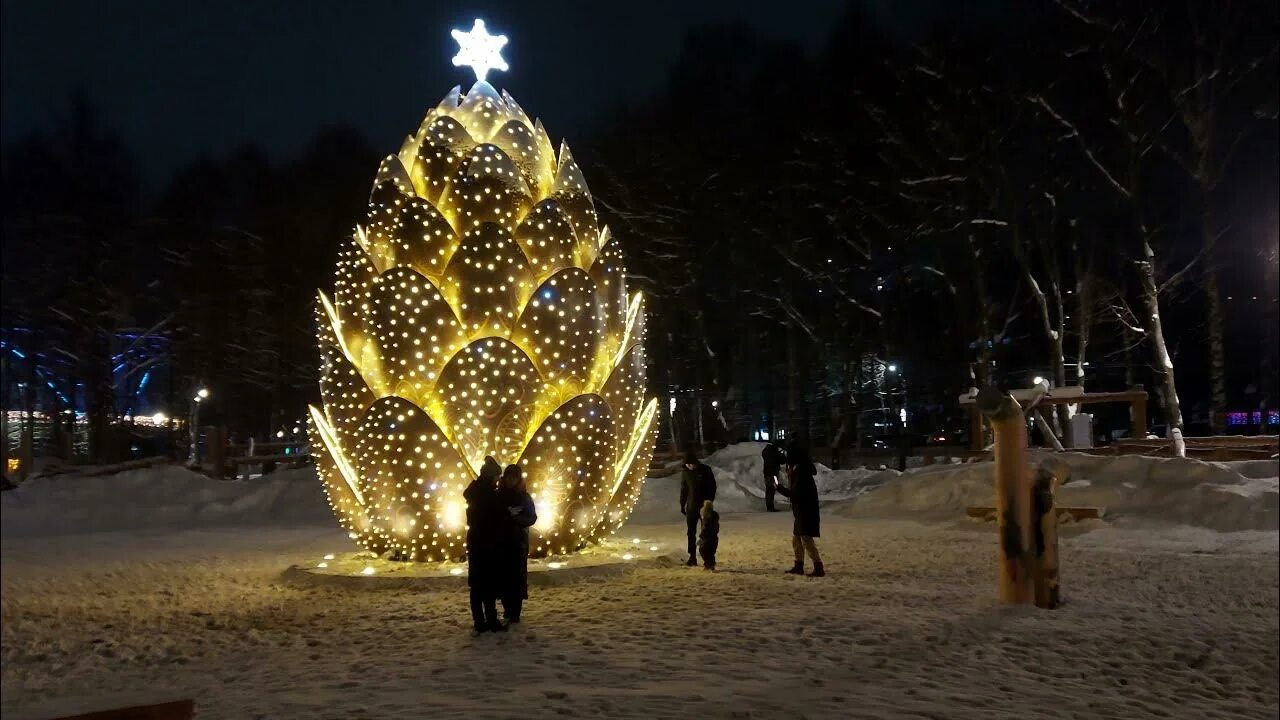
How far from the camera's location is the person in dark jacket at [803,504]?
10.3m

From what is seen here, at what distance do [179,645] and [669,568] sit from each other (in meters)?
5.31

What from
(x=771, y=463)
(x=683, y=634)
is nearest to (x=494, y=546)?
(x=683, y=634)

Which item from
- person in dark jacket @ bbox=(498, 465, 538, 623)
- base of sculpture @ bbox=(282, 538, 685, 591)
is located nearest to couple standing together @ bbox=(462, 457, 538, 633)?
person in dark jacket @ bbox=(498, 465, 538, 623)

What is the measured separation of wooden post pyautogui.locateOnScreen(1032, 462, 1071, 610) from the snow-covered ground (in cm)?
23

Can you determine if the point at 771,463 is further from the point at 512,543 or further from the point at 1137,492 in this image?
the point at 512,543

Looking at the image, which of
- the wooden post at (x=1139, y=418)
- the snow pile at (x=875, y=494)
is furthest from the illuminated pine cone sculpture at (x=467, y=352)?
the wooden post at (x=1139, y=418)

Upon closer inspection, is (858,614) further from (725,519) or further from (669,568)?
(725,519)

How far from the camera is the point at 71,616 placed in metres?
8.09

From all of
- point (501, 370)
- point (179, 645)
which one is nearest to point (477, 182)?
point (501, 370)

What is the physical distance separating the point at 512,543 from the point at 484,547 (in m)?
0.26

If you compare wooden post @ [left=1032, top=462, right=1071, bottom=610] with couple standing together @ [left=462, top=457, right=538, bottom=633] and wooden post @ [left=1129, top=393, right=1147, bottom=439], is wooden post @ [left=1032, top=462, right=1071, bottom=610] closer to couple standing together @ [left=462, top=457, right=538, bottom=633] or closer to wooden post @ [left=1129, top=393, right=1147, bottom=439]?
couple standing together @ [left=462, top=457, right=538, bottom=633]

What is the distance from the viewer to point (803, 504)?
10.3 m

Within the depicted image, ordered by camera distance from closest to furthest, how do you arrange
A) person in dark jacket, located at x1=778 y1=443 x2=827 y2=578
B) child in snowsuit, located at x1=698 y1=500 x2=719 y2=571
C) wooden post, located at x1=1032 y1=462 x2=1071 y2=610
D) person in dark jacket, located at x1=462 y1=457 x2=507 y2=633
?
person in dark jacket, located at x1=462 y1=457 x2=507 y2=633
wooden post, located at x1=1032 y1=462 x2=1071 y2=610
person in dark jacket, located at x1=778 y1=443 x2=827 y2=578
child in snowsuit, located at x1=698 y1=500 x2=719 y2=571

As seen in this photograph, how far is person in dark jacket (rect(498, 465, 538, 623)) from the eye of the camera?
763 cm
